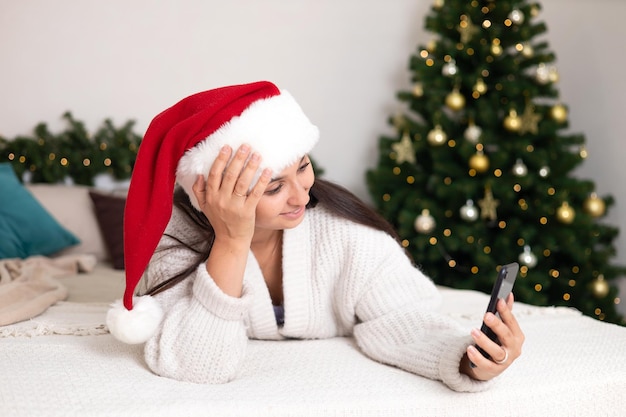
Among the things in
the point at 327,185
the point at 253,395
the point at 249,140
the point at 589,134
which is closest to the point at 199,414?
the point at 253,395

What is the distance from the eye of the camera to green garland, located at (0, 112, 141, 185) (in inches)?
126

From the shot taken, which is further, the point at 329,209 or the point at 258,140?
the point at 329,209

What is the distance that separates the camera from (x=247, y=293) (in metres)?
1.40

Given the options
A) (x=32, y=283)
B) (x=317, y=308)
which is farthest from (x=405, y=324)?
(x=32, y=283)

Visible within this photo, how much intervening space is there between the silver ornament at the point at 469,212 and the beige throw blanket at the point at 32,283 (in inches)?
60.6

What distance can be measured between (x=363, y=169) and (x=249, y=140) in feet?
7.82

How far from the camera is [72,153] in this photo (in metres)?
3.24

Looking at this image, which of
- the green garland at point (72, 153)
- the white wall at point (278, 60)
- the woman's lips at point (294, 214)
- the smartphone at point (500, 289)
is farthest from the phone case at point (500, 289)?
the green garland at point (72, 153)

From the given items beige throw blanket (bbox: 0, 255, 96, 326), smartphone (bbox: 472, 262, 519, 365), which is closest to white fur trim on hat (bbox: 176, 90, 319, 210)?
smartphone (bbox: 472, 262, 519, 365)

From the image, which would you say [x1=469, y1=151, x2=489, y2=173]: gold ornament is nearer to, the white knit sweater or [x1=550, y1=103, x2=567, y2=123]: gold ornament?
[x1=550, y1=103, x2=567, y2=123]: gold ornament

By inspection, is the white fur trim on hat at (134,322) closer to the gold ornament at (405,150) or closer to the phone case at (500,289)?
the phone case at (500,289)

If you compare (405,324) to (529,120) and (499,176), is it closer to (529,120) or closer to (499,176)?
(499,176)

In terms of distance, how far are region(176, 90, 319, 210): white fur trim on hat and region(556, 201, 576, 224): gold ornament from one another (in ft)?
6.21

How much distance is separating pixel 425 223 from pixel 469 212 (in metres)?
0.19
